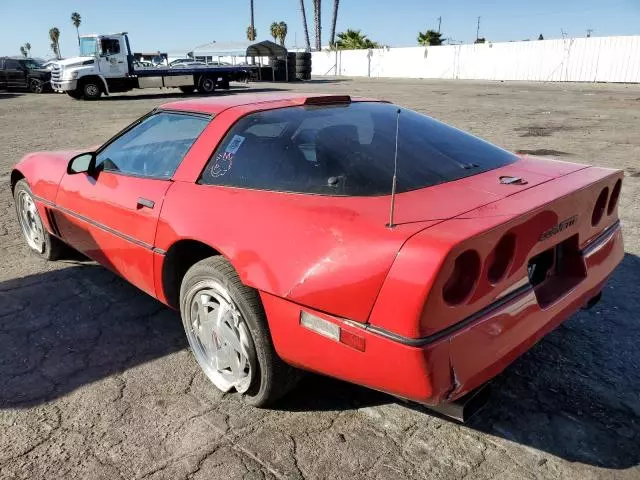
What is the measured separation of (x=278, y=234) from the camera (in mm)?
2006

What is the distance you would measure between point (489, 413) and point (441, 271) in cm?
101

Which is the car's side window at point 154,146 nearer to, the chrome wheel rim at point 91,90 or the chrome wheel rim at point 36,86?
the chrome wheel rim at point 91,90

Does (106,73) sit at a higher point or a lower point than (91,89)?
higher

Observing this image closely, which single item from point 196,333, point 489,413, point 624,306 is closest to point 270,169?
point 196,333

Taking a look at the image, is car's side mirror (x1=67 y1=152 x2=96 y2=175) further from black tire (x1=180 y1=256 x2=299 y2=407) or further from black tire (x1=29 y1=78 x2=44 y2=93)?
black tire (x1=29 y1=78 x2=44 y2=93)

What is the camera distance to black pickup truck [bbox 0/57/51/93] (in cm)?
2353

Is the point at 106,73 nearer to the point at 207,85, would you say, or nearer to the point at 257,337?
the point at 207,85

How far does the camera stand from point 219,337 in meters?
2.40

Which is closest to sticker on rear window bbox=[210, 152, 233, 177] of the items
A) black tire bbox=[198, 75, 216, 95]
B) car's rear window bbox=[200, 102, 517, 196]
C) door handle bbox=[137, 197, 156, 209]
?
car's rear window bbox=[200, 102, 517, 196]

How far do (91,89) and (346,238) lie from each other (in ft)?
70.3

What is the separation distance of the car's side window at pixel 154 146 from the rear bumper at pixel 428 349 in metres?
1.15

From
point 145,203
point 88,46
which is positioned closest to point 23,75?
point 88,46

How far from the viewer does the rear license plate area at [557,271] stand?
2.11 metres

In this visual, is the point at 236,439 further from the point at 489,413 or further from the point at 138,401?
the point at 489,413
